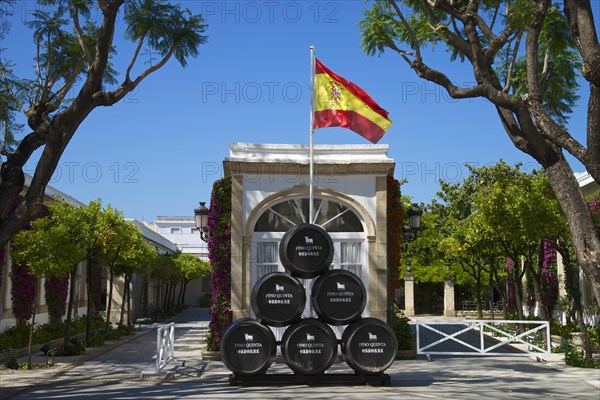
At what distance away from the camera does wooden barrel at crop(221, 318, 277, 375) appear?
12352mm

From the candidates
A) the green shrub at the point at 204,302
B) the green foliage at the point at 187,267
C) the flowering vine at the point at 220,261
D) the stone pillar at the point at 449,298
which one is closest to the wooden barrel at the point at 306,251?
the flowering vine at the point at 220,261

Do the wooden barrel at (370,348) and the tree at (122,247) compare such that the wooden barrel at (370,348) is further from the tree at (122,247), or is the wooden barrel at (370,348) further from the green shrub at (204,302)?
the green shrub at (204,302)

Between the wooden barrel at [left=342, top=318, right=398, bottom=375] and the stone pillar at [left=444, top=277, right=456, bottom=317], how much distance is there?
97.5ft

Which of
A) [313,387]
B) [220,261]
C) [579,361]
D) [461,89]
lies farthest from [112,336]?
[461,89]

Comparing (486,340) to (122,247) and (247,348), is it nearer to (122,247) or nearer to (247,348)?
(122,247)

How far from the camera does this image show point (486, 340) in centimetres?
2384

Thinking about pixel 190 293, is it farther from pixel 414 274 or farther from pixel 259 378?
pixel 259 378

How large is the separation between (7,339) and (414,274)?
88.8ft

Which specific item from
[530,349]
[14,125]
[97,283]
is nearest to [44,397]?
[14,125]

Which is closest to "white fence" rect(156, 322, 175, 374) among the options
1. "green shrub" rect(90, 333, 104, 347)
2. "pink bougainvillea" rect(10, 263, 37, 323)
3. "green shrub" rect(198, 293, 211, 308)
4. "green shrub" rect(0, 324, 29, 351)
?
"green shrub" rect(0, 324, 29, 351)

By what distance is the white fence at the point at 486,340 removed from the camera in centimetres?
1641

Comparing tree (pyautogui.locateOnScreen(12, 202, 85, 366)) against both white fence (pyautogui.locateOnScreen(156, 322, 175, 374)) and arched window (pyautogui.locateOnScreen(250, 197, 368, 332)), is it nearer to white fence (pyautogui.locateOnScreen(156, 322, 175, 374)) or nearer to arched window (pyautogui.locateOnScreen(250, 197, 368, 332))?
white fence (pyautogui.locateOnScreen(156, 322, 175, 374))

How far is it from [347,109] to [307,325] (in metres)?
4.90

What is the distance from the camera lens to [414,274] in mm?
41406
